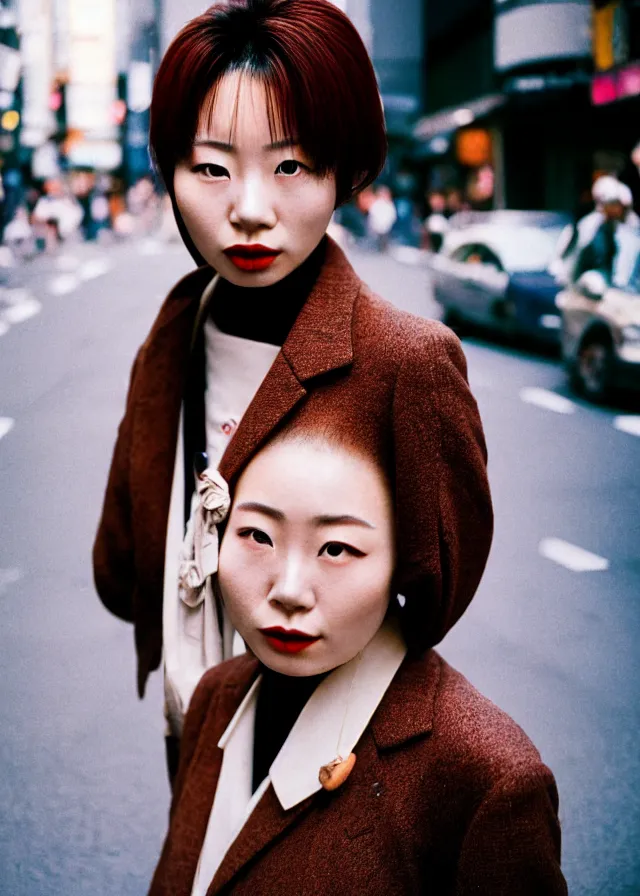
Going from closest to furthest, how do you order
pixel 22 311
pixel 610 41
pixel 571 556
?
pixel 22 311, pixel 571 556, pixel 610 41

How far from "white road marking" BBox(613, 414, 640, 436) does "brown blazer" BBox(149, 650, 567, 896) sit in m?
0.91

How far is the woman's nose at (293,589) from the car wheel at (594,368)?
1.09 m

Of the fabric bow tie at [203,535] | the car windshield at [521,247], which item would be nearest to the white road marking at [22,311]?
the fabric bow tie at [203,535]

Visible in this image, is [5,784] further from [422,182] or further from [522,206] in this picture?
[422,182]

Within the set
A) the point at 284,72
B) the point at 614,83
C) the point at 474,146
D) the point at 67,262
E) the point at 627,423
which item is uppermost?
the point at 474,146

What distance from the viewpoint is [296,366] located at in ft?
4.02

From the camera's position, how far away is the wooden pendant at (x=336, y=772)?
119cm

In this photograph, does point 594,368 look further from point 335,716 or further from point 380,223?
point 380,223

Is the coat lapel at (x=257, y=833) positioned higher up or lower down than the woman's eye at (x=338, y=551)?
lower down

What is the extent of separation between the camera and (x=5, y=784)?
167 centimetres

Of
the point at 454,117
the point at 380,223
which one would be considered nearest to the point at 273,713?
the point at 380,223

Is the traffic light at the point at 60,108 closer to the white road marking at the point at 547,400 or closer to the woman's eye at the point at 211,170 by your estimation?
the woman's eye at the point at 211,170

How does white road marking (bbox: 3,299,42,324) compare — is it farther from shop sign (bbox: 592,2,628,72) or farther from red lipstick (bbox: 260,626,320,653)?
shop sign (bbox: 592,2,628,72)

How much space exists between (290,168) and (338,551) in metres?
0.49
